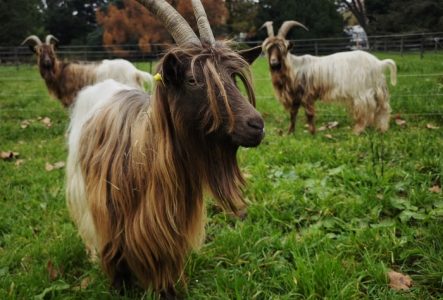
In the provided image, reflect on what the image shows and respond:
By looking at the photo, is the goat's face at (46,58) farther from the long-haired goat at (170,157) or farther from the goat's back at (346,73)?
the long-haired goat at (170,157)

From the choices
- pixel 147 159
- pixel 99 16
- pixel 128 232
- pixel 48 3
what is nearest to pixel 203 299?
pixel 128 232

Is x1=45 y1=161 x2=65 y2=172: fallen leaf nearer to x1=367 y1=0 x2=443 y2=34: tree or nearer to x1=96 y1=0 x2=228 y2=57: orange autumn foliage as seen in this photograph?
x1=367 y1=0 x2=443 y2=34: tree

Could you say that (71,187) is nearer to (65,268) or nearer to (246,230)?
(65,268)

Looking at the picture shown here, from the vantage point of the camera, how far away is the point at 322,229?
Answer: 11.6 feet

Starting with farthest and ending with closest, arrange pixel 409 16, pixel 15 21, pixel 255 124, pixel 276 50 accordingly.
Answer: pixel 15 21 → pixel 409 16 → pixel 276 50 → pixel 255 124

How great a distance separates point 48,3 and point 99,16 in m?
11.7

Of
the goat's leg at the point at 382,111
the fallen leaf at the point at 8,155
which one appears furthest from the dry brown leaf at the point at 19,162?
the goat's leg at the point at 382,111

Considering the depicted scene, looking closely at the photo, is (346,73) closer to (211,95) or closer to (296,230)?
(296,230)

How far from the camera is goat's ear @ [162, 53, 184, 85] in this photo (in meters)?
2.14

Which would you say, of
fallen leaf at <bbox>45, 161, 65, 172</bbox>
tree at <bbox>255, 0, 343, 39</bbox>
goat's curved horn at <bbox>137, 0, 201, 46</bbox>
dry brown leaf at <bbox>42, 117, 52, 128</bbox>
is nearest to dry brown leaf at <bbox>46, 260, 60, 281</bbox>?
goat's curved horn at <bbox>137, 0, 201, 46</bbox>

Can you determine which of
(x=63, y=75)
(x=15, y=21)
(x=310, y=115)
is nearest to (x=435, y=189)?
(x=310, y=115)

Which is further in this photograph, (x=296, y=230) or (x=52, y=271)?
(x=296, y=230)

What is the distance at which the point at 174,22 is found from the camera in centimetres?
243

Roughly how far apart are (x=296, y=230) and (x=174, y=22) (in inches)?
83.2
